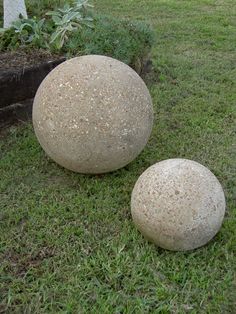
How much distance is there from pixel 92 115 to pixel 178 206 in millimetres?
1009

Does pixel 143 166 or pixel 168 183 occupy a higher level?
pixel 168 183

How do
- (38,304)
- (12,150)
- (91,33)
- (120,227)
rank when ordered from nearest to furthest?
(38,304)
(120,227)
(12,150)
(91,33)

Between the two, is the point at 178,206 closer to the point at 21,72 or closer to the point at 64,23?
the point at 21,72

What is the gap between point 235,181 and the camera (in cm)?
381

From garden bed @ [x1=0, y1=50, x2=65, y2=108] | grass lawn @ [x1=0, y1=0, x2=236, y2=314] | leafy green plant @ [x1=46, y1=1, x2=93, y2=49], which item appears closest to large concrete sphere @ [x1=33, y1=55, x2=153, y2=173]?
grass lawn @ [x1=0, y1=0, x2=236, y2=314]

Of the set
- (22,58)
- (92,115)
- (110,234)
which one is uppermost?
(92,115)

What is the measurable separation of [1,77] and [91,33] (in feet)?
4.35

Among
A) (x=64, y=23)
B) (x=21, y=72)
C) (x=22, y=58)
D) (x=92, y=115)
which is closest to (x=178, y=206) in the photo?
(x=92, y=115)

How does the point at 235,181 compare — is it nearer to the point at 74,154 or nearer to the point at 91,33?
the point at 74,154

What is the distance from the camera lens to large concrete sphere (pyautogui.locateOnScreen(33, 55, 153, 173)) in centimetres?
344

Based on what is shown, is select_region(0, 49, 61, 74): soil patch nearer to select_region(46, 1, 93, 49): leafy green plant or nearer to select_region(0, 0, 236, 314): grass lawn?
select_region(46, 1, 93, 49): leafy green plant

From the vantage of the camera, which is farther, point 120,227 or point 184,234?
point 120,227

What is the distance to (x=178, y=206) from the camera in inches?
113

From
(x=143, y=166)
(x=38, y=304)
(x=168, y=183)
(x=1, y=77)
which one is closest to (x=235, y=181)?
(x=143, y=166)
